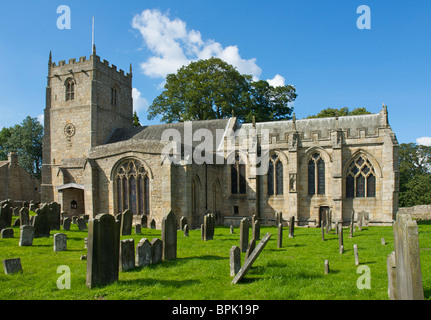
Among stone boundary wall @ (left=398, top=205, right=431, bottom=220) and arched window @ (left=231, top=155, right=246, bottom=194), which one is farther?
stone boundary wall @ (left=398, top=205, right=431, bottom=220)

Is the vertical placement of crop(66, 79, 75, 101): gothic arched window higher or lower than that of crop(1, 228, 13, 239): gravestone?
higher

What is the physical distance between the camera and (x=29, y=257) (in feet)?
35.0

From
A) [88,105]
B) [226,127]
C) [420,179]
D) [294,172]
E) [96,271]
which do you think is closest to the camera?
[96,271]

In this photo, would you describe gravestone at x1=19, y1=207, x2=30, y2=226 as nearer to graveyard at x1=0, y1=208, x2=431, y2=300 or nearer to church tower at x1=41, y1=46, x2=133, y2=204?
graveyard at x1=0, y1=208, x2=431, y2=300

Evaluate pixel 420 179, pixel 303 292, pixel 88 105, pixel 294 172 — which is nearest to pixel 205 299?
pixel 303 292

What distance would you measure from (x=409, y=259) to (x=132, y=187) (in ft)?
59.8

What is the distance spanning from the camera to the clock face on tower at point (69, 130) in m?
30.5

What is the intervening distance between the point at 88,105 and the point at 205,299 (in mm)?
26612

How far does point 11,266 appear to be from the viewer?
346 inches

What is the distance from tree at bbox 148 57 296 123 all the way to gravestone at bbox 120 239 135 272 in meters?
29.1

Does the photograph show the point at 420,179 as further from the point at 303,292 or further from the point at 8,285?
the point at 8,285

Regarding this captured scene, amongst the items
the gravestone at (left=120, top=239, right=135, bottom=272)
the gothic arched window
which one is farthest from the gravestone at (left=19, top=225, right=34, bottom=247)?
the gothic arched window

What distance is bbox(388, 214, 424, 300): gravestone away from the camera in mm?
4871

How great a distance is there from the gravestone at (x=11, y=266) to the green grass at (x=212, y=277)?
18 cm
